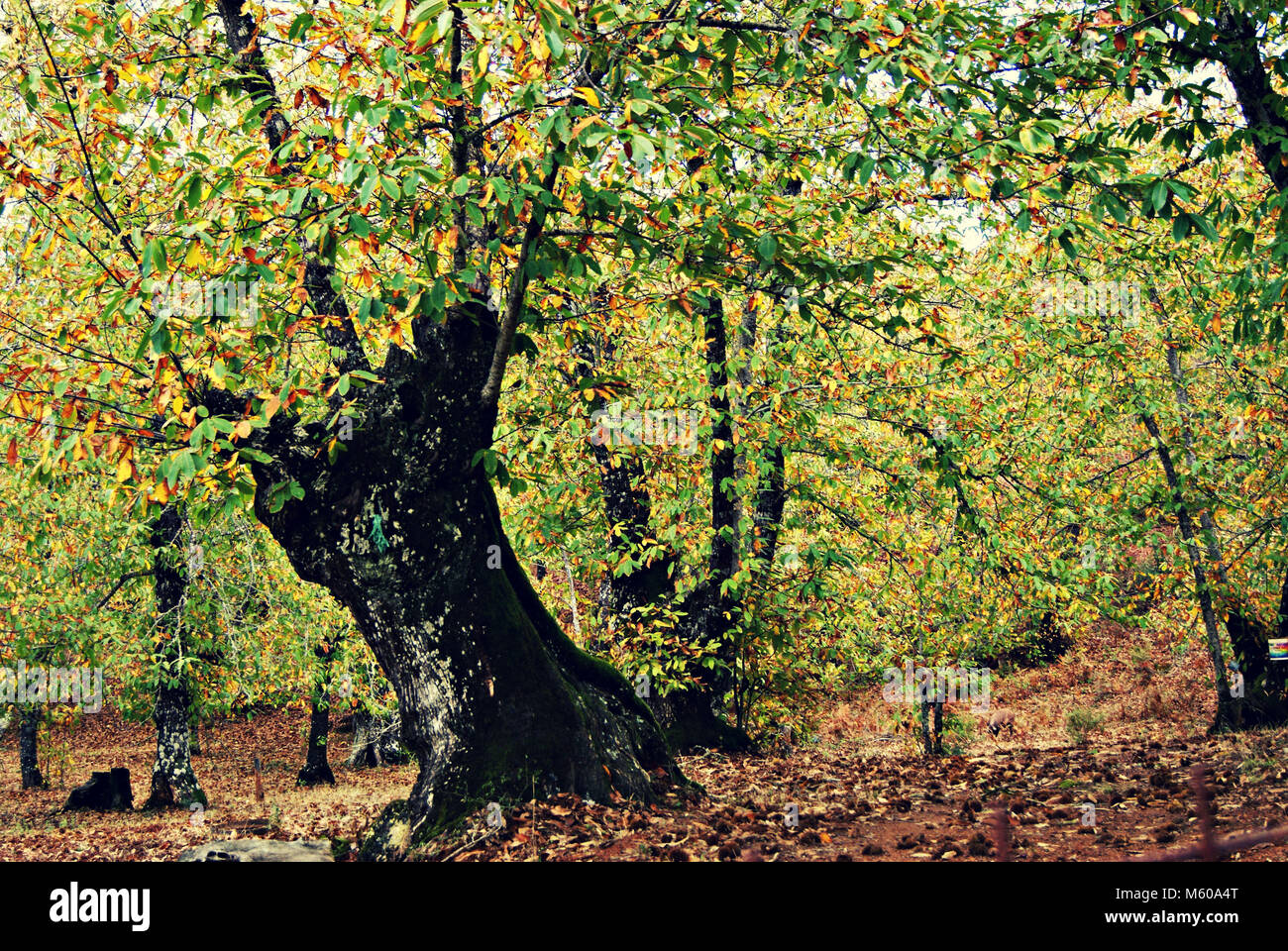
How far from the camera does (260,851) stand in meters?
6.90

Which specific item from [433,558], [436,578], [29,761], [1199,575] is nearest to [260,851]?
[436,578]

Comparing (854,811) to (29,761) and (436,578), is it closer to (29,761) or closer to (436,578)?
(436,578)

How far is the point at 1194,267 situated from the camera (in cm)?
1161

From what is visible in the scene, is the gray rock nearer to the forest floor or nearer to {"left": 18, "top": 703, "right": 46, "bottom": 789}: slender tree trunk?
the forest floor

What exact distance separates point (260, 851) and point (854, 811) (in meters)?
4.84

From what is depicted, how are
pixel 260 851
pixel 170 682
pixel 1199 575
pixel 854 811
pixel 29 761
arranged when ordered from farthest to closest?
pixel 29 761
pixel 170 682
pixel 1199 575
pixel 854 811
pixel 260 851

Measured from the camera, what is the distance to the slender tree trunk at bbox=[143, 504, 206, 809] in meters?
15.3

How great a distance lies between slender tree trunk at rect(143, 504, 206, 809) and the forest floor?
737 millimetres

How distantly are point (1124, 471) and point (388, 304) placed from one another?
13.0 metres

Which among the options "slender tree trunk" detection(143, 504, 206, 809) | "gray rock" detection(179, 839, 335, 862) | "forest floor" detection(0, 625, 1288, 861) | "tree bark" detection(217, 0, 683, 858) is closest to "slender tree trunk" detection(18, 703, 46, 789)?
"forest floor" detection(0, 625, 1288, 861)

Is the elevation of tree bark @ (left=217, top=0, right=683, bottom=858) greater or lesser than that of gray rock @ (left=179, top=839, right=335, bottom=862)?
greater

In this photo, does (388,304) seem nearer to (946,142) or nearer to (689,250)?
(689,250)

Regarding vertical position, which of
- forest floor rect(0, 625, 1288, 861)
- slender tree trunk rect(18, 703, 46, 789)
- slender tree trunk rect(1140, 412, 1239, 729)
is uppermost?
slender tree trunk rect(1140, 412, 1239, 729)
